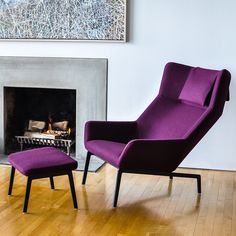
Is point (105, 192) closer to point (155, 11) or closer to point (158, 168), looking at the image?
point (158, 168)

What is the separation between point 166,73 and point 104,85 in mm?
712

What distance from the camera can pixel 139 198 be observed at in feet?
11.9

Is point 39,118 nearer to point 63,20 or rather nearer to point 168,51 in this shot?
point 63,20

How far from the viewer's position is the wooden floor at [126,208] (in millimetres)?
3023

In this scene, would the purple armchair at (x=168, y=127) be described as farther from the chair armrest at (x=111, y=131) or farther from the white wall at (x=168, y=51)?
the white wall at (x=168, y=51)

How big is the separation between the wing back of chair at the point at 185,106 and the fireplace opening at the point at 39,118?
108cm

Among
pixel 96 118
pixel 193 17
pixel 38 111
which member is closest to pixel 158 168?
pixel 96 118

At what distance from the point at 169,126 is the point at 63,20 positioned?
1.49 meters

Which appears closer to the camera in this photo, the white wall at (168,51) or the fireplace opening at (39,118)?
the white wall at (168,51)

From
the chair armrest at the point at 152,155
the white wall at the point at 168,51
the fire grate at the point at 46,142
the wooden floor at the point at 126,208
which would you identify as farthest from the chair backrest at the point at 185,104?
the fire grate at the point at 46,142

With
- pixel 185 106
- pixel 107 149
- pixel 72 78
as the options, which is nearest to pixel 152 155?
pixel 107 149

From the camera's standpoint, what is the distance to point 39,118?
5.05 metres

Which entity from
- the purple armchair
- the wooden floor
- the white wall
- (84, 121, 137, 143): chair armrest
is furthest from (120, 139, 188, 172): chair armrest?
the white wall

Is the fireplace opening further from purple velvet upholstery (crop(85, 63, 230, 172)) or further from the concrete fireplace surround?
purple velvet upholstery (crop(85, 63, 230, 172))
